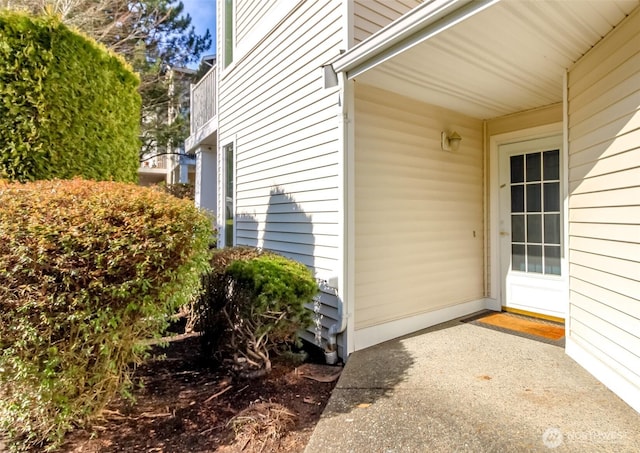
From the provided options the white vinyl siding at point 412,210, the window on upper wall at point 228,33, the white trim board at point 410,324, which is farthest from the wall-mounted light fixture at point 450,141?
the window on upper wall at point 228,33

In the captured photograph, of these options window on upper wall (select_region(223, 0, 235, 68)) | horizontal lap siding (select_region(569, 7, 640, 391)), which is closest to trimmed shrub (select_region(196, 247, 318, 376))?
horizontal lap siding (select_region(569, 7, 640, 391))

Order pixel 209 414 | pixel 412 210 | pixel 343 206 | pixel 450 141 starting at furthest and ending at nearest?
pixel 450 141 → pixel 412 210 → pixel 343 206 → pixel 209 414

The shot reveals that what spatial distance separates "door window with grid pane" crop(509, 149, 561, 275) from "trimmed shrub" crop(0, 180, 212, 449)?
13.7 feet

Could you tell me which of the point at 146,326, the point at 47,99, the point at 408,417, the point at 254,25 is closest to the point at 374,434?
the point at 408,417

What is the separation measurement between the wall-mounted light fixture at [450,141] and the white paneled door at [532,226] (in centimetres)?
83

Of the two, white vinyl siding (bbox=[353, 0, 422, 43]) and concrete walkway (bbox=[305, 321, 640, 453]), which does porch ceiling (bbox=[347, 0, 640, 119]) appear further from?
concrete walkway (bbox=[305, 321, 640, 453])

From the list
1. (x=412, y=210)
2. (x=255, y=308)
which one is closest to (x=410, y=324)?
(x=412, y=210)

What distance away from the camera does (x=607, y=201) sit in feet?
9.07

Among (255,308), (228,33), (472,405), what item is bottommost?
(472,405)

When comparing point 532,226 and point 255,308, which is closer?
point 255,308

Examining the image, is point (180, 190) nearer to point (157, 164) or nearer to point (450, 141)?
point (157, 164)

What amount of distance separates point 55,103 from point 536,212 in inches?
220

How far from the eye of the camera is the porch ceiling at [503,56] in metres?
2.51

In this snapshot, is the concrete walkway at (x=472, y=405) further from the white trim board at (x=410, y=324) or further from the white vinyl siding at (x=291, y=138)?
the white vinyl siding at (x=291, y=138)
